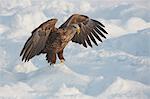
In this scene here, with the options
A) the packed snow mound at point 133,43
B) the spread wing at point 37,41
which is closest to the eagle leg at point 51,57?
the spread wing at point 37,41

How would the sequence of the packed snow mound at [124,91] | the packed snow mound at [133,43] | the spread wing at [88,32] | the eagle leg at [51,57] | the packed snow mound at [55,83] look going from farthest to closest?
1. the packed snow mound at [133,43]
2. the packed snow mound at [124,91]
3. the packed snow mound at [55,83]
4. the spread wing at [88,32]
5. the eagle leg at [51,57]

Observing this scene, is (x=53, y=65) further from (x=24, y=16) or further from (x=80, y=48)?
(x=24, y=16)

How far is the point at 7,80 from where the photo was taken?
22.6 meters

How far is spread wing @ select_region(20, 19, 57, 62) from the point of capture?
9.93 m

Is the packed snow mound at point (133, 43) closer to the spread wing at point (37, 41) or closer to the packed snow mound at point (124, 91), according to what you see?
the packed snow mound at point (124, 91)

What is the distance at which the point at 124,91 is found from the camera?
1933 cm

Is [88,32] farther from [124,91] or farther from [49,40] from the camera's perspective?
[124,91]

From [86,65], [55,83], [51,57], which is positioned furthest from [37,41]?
[86,65]

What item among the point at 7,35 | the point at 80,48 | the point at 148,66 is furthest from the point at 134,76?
the point at 7,35

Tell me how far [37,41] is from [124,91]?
31.0 ft

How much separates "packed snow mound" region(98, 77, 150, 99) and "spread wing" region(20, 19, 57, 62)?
27.6ft

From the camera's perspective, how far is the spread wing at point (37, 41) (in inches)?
391

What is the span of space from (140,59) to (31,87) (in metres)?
13.4

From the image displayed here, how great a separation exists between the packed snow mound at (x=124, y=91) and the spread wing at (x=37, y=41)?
27.6ft
